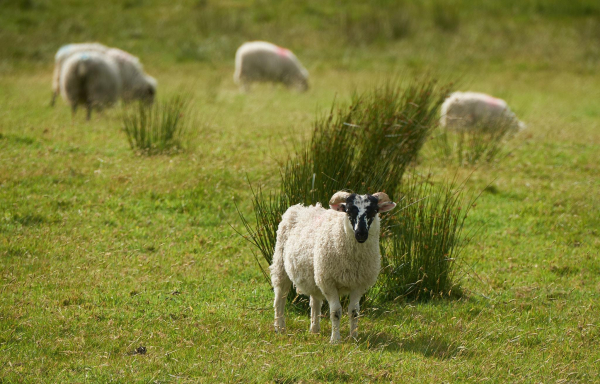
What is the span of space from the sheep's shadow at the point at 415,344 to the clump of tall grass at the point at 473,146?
494 centimetres

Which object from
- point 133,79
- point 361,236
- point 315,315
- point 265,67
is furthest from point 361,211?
point 265,67

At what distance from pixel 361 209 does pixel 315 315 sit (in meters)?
0.98

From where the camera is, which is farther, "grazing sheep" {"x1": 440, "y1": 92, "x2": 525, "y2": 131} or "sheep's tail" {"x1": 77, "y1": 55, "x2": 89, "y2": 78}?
"sheep's tail" {"x1": 77, "y1": 55, "x2": 89, "y2": 78}

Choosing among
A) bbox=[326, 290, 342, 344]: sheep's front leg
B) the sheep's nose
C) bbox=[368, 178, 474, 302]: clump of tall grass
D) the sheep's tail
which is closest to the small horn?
the sheep's nose

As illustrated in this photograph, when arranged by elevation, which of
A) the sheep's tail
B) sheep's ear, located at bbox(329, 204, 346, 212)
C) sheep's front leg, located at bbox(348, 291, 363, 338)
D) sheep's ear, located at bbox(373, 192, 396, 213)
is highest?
sheep's ear, located at bbox(373, 192, 396, 213)

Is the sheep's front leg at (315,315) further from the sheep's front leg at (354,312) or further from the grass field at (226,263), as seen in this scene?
the sheep's front leg at (354,312)

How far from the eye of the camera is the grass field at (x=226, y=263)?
4.52 meters

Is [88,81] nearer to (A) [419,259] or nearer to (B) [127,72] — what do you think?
(B) [127,72]

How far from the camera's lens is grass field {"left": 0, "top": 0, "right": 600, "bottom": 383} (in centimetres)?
452

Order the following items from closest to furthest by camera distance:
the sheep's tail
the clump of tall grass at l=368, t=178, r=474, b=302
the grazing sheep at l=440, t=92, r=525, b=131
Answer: the clump of tall grass at l=368, t=178, r=474, b=302 → the grazing sheep at l=440, t=92, r=525, b=131 → the sheep's tail

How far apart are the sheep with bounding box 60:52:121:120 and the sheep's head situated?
9039 millimetres

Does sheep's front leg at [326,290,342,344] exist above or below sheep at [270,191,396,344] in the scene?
below

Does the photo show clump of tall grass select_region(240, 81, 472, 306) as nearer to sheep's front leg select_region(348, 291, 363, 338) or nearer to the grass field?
the grass field

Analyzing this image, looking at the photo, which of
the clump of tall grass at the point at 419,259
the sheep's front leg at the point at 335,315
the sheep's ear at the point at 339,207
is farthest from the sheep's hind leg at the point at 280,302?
the clump of tall grass at the point at 419,259
